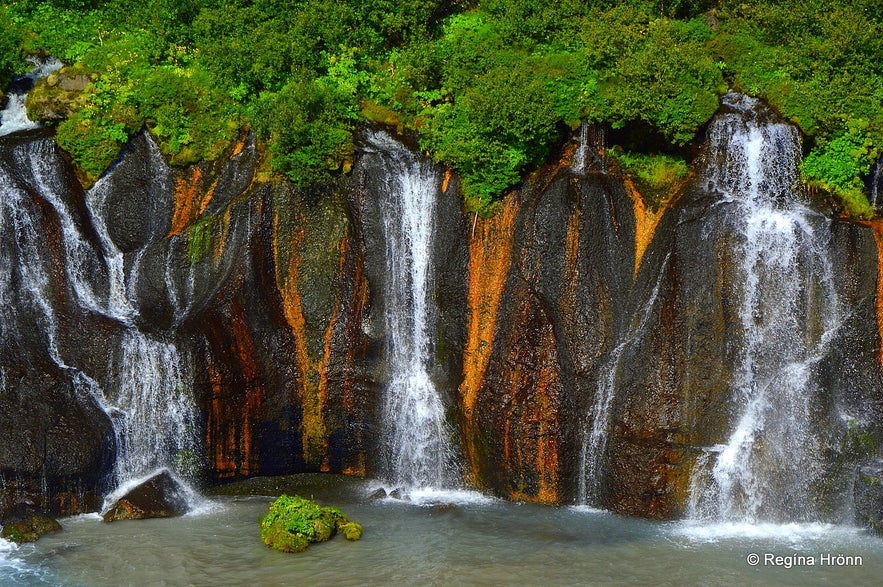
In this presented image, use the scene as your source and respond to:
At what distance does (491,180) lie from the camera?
17.1 m

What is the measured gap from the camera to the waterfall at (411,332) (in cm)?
1712

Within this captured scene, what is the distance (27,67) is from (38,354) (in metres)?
7.50

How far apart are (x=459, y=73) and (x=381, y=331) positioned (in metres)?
5.28

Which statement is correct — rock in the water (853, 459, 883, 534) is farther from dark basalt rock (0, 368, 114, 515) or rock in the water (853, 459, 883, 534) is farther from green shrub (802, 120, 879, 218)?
dark basalt rock (0, 368, 114, 515)

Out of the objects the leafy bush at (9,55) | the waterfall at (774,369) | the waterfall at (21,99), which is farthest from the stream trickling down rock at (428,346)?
the leafy bush at (9,55)

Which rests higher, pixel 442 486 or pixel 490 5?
pixel 490 5

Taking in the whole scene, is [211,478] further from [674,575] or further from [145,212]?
[674,575]

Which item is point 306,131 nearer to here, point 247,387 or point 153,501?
point 247,387

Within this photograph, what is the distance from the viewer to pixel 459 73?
61.9ft

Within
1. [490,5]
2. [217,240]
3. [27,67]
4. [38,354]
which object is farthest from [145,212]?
[490,5]

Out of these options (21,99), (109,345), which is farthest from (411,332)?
(21,99)

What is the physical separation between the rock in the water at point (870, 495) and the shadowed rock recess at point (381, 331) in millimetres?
253

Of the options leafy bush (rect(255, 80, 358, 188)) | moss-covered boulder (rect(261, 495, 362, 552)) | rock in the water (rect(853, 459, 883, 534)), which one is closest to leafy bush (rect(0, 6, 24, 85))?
leafy bush (rect(255, 80, 358, 188))

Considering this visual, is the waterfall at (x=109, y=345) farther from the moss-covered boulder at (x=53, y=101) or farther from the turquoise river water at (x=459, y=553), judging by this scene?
the moss-covered boulder at (x=53, y=101)
